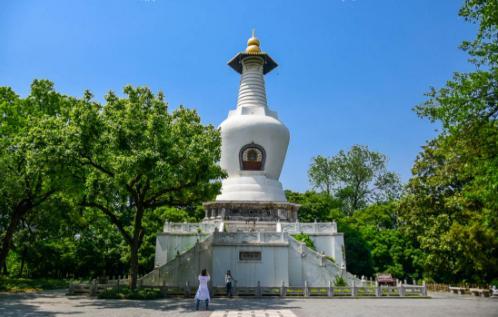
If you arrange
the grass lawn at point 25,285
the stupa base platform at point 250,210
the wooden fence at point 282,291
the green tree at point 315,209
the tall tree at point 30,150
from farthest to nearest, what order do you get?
the green tree at point 315,209
the stupa base platform at point 250,210
the grass lawn at point 25,285
the wooden fence at point 282,291
the tall tree at point 30,150

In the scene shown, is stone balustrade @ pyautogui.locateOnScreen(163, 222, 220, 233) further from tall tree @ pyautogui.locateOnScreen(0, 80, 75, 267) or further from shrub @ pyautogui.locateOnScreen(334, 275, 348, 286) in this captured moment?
shrub @ pyautogui.locateOnScreen(334, 275, 348, 286)

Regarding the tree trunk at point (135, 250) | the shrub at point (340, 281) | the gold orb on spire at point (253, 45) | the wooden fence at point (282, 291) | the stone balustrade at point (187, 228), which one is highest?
the gold orb on spire at point (253, 45)

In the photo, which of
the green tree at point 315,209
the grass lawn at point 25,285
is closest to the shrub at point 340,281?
the grass lawn at point 25,285

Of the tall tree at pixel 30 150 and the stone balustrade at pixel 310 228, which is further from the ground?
the tall tree at pixel 30 150

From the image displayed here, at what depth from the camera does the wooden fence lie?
60.9 feet

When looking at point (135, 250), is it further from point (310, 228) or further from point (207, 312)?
point (310, 228)

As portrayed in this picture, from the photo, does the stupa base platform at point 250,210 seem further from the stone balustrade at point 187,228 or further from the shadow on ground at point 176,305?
the shadow on ground at point 176,305

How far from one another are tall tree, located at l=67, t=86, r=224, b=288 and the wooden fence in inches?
75.4

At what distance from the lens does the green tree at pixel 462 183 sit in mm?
13414

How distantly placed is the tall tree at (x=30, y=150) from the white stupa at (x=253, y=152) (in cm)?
1273

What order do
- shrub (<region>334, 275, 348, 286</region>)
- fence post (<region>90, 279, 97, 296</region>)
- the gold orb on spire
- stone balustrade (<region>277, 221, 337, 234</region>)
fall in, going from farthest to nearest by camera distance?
the gold orb on spire
stone balustrade (<region>277, 221, 337, 234</region>)
shrub (<region>334, 275, 348, 286</region>)
fence post (<region>90, 279, 97, 296</region>)

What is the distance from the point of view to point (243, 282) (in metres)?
21.8

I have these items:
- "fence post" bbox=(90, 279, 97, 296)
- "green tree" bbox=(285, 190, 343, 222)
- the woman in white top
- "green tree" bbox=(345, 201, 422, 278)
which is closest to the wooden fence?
"fence post" bbox=(90, 279, 97, 296)

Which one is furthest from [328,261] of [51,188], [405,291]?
[51,188]
